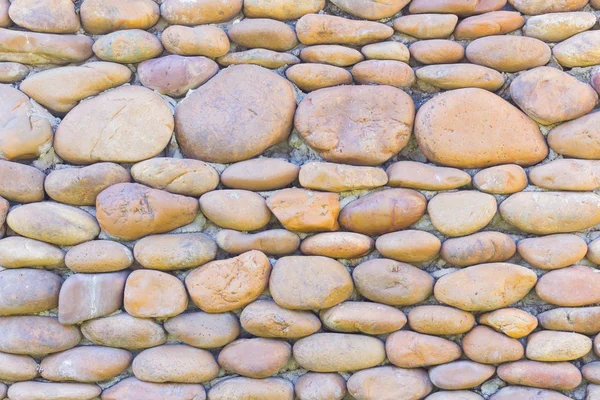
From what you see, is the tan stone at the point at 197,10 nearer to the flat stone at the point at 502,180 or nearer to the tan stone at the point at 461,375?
the flat stone at the point at 502,180

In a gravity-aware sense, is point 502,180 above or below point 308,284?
above

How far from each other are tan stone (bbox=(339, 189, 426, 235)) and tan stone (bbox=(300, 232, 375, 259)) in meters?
0.03

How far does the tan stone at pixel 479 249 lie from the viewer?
1390mm

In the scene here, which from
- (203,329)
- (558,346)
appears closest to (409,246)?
(558,346)

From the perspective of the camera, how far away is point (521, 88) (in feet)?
4.83

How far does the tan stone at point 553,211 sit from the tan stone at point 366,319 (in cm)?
37

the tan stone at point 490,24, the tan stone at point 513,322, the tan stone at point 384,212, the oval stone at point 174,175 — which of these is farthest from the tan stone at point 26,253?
the tan stone at point 490,24

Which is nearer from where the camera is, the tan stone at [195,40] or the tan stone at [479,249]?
the tan stone at [479,249]

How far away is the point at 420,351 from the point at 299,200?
451 mm

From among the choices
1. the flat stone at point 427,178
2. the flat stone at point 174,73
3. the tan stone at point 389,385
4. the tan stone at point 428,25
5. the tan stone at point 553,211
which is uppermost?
the tan stone at point 428,25

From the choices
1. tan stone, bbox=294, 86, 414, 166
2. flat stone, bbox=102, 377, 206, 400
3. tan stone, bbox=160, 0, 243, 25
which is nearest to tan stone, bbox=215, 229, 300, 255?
tan stone, bbox=294, 86, 414, 166

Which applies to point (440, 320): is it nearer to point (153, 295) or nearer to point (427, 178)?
point (427, 178)

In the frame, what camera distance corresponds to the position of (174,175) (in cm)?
143

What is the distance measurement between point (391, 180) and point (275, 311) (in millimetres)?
422
